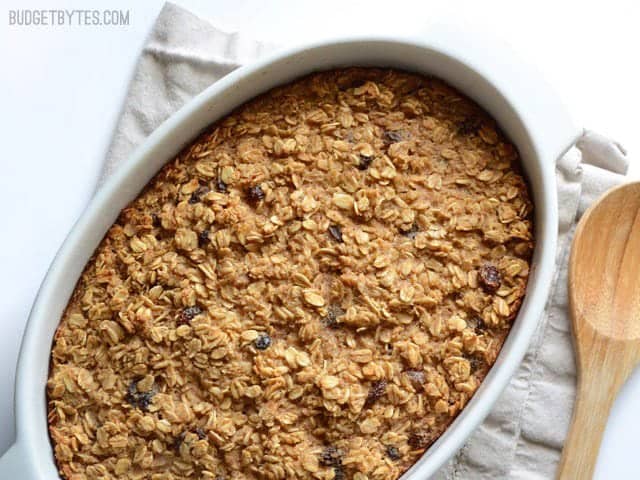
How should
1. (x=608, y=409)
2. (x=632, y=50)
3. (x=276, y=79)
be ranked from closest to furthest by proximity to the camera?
(x=276, y=79)
(x=608, y=409)
(x=632, y=50)

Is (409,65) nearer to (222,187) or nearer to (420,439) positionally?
(222,187)

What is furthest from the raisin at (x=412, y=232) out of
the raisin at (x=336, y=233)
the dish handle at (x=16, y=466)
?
the dish handle at (x=16, y=466)

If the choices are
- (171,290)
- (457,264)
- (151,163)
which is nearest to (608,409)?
(457,264)

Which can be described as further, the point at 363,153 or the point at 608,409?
the point at 608,409

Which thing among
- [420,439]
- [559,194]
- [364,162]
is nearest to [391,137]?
[364,162]

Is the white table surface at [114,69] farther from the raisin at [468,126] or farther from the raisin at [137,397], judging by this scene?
the raisin at [137,397]

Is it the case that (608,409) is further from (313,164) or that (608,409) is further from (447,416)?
(313,164)

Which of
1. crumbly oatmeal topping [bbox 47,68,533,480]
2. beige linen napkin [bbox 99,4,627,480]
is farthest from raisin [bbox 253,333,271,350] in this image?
beige linen napkin [bbox 99,4,627,480]
